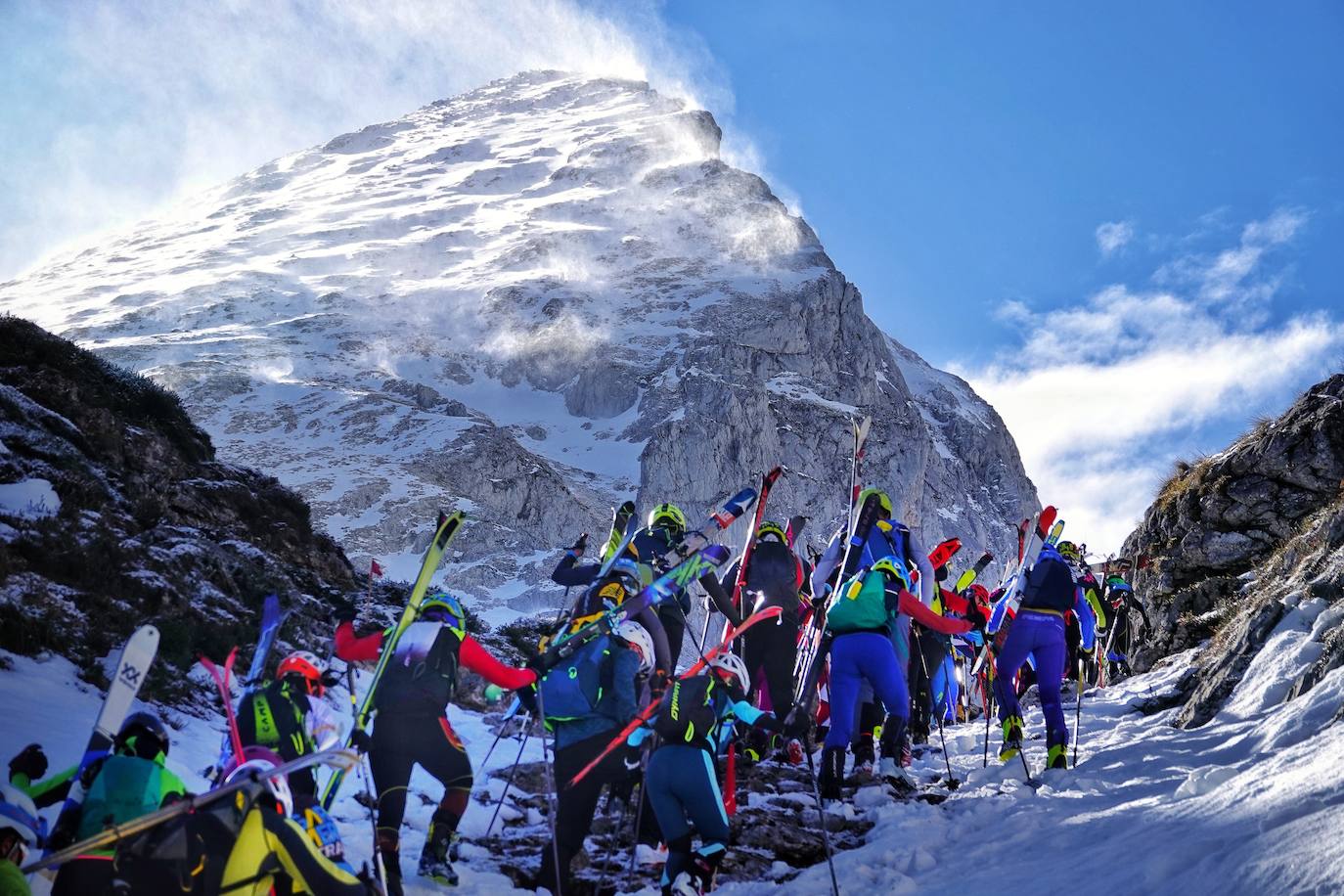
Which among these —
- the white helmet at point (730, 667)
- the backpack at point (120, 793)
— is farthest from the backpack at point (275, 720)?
the white helmet at point (730, 667)

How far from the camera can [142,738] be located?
4902 mm

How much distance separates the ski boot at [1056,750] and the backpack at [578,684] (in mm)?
4342

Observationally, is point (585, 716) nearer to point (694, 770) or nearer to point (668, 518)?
point (694, 770)

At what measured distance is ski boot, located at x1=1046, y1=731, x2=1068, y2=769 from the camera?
8.59 metres

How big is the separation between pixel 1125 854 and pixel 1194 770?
80.3 inches

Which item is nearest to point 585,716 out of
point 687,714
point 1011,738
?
point 687,714

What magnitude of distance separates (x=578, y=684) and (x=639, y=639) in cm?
73

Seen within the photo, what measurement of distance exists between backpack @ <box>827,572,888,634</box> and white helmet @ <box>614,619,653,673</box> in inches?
73.9

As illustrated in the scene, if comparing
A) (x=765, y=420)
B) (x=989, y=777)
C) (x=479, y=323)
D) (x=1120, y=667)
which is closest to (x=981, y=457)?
(x=765, y=420)

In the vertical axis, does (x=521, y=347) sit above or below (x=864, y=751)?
above

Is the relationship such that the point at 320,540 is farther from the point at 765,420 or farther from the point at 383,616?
the point at 765,420

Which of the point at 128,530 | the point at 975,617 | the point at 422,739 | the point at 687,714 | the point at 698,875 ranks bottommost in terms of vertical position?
the point at 698,875

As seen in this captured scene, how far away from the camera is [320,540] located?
18.4 metres

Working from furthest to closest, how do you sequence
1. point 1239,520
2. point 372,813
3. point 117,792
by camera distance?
point 1239,520
point 372,813
point 117,792
